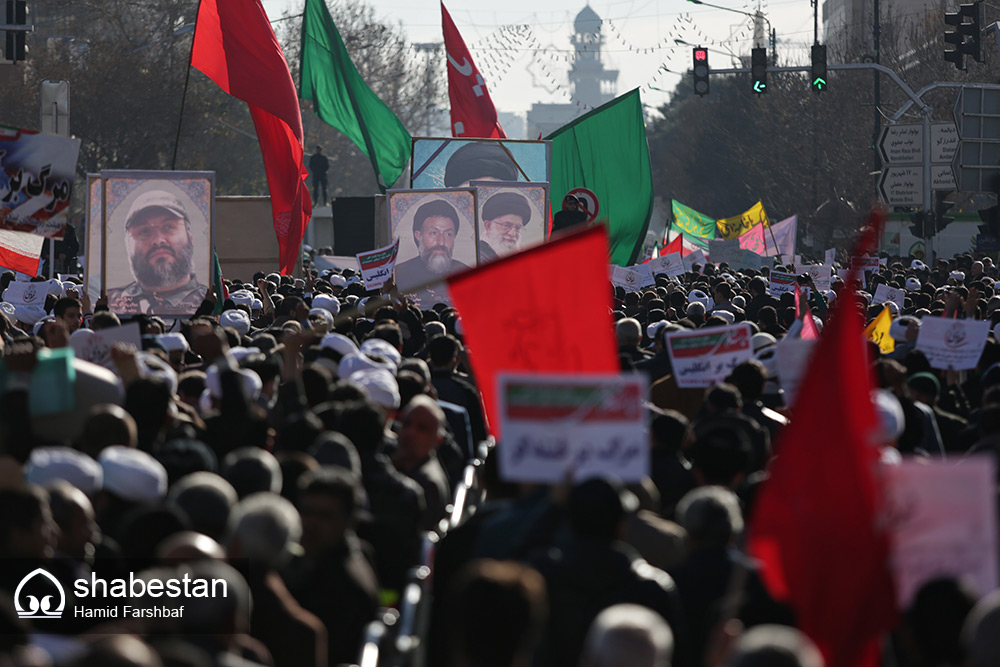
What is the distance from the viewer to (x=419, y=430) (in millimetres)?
6195

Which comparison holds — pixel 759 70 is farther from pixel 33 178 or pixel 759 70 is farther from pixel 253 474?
pixel 253 474

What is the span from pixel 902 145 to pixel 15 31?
59.7ft

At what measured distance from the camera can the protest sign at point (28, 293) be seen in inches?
641

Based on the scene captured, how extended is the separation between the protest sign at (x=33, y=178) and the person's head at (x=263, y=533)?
8013 mm

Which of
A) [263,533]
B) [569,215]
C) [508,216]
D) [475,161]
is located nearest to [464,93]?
[475,161]

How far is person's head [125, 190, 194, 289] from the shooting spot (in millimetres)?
15508

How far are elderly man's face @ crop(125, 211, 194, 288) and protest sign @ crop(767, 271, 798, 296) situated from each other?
6.82 metres

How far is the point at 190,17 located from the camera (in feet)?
181

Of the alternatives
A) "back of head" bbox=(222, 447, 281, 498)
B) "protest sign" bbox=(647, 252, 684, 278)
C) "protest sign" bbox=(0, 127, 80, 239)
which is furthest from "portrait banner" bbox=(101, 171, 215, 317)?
"back of head" bbox=(222, 447, 281, 498)

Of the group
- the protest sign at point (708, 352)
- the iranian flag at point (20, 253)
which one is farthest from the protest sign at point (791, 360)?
the iranian flag at point (20, 253)

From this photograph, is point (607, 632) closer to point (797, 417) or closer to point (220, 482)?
point (797, 417)

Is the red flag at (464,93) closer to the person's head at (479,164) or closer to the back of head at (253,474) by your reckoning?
the person's head at (479,164)

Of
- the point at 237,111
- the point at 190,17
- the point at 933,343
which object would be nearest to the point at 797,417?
the point at 933,343

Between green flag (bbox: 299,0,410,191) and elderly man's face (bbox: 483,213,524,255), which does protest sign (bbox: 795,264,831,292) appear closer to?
elderly man's face (bbox: 483,213,524,255)
